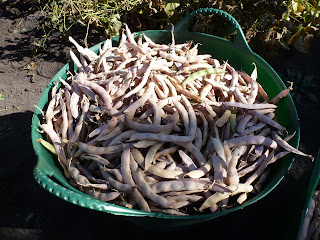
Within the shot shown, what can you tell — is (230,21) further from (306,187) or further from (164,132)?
(306,187)

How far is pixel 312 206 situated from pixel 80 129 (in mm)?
1206

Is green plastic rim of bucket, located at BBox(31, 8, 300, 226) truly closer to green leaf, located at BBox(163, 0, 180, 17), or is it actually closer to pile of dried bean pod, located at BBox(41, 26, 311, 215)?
pile of dried bean pod, located at BBox(41, 26, 311, 215)

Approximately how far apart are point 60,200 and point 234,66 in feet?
4.85

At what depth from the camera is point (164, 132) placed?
155cm

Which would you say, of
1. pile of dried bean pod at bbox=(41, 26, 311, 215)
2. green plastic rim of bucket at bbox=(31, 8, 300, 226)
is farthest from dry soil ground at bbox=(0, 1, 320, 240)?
pile of dried bean pod at bbox=(41, 26, 311, 215)

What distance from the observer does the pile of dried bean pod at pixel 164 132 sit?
143cm

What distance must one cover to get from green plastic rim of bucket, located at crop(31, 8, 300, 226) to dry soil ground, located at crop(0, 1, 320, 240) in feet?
0.94

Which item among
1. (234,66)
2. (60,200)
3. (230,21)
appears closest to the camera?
(230,21)

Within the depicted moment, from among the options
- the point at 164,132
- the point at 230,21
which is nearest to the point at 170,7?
the point at 230,21

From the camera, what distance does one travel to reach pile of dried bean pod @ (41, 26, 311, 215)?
4.71 feet

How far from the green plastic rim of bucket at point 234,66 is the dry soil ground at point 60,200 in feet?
0.94

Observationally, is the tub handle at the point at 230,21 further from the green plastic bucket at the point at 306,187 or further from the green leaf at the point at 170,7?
the green plastic bucket at the point at 306,187

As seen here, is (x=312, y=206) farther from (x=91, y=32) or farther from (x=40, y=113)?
(x=91, y=32)

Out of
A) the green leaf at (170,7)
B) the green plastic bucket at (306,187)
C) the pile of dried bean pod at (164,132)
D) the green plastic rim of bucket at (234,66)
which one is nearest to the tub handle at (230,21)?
the green plastic rim of bucket at (234,66)
